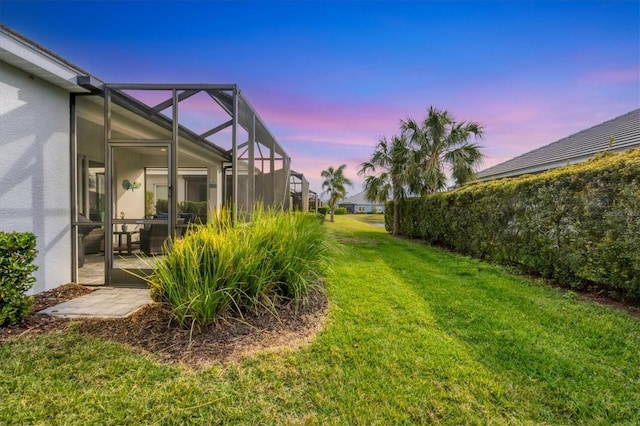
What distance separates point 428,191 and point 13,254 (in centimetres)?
1206

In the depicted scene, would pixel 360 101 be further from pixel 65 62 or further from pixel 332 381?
pixel 332 381

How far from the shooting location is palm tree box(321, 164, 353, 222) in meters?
26.7

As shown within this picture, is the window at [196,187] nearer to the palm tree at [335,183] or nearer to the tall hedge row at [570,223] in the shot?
the tall hedge row at [570,223]

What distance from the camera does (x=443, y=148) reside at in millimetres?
11859

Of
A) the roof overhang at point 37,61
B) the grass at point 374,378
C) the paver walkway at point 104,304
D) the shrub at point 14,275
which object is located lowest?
the grass at point 374,378

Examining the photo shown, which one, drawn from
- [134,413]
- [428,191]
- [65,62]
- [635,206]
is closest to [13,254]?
[134,413]

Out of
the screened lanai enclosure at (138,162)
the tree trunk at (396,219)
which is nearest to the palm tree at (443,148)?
the tree trunk at (396,219)

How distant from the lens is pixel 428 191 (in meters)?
11.9

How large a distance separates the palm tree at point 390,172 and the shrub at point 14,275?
11356 mm

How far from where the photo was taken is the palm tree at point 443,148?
1136 cm

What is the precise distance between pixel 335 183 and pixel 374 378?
25.0m

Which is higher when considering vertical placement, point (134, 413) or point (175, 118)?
point (175, 118)

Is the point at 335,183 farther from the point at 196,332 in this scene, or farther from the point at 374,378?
the point at 374,378

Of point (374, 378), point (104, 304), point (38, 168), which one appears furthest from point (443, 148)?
point (38, 168)
